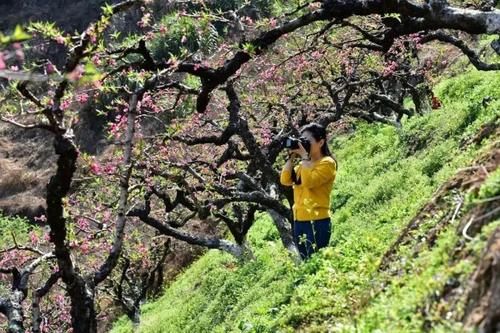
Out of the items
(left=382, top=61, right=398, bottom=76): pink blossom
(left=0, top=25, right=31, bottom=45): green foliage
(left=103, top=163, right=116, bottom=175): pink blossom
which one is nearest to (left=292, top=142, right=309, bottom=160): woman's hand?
(left=0, top=25, right=31, bottom=45): green foliage

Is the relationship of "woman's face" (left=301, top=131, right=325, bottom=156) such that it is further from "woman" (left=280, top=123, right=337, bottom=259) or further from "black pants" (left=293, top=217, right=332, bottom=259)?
"black pants" (left=293, top=217, right=332, bottom=259)

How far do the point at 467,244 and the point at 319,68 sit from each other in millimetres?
17185

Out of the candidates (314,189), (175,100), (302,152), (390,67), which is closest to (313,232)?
(314,189)

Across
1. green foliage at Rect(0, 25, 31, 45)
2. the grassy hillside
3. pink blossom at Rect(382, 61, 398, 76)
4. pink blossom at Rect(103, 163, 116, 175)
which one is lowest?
the grassy hillside

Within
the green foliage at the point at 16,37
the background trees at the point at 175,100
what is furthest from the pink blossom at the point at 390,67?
the green foliage at the point at 16,37

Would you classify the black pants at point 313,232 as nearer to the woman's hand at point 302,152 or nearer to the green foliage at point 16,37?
the woman's hand at point 302,152

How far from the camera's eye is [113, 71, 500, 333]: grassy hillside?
4527 millimetres

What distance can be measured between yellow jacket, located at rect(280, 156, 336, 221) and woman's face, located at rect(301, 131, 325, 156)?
0.39 feet

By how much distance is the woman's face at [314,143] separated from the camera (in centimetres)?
825

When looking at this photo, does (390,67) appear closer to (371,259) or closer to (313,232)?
(313,232)

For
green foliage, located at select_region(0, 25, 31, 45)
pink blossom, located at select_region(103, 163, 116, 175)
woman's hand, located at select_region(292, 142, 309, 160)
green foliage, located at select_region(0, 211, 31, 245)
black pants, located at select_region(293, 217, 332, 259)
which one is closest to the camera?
green foliage, located at select_region(0, 25, 31, 45)

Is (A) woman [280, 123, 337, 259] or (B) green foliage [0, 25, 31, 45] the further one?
(A) woman [280, 123, 337, 259]

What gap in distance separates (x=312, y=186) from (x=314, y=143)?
20.1 inches

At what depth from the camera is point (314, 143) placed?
8.26m
